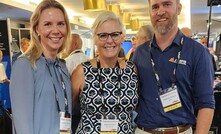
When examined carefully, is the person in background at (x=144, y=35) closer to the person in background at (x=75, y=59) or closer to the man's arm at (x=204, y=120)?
the person in background at (x=75, y=59)

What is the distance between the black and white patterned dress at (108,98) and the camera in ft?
5.57

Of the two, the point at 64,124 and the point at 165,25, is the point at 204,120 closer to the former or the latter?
the point at 165,25

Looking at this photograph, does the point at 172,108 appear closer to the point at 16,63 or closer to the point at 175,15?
the point at 175,15

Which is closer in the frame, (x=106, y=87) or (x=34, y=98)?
(x=34, y=98)

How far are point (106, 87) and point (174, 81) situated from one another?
0.40 meters

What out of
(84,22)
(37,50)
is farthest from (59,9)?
(84,22)

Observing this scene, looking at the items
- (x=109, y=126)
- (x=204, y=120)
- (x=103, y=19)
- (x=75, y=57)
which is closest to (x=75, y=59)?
(x=75, y=57)

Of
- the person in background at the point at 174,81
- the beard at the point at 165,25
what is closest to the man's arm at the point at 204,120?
the person in background at the point at 174,81

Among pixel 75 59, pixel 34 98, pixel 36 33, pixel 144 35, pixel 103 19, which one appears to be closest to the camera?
pixel 34 98

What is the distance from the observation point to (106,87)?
1728 millimetres

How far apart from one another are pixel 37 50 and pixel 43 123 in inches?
15.5

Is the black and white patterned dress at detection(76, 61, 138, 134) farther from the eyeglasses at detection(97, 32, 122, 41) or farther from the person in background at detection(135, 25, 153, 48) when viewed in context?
the person in background at detection(135, 25, 153, 48)

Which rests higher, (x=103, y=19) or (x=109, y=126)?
(x=103, y=19)

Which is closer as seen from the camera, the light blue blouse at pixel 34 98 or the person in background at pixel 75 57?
the light blue blouse at pixel 34 98
